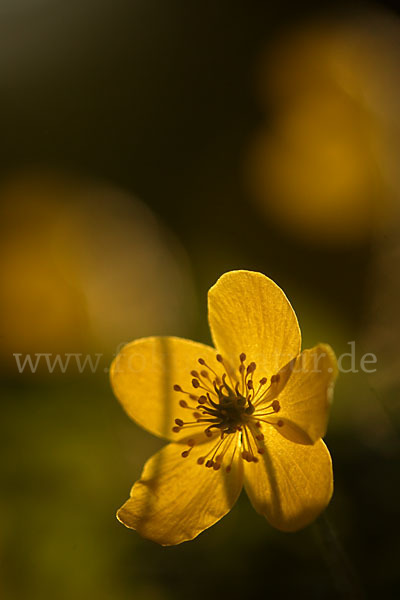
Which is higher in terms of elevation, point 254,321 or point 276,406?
point 254,321

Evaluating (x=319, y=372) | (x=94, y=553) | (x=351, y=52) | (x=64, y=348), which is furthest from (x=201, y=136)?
(x=319, y=372)

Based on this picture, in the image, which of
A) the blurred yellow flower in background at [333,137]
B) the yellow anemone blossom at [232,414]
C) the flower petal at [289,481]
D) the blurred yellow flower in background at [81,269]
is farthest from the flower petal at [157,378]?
the blurred yellow flower in background at [333,137]

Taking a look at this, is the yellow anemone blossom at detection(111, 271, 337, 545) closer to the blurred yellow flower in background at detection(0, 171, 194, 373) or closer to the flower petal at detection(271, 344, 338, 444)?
the flower petal at detection(271, 344, 338, 444)

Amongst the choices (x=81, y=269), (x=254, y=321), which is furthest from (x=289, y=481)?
(x=81, y=269)

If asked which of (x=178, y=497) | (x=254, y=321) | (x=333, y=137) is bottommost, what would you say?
(x=178, y=497)

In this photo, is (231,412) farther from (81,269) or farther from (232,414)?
(81,269)

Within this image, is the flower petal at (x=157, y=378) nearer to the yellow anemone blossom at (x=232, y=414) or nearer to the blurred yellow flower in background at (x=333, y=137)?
the yellow anemone blossom at (x=232, y=414)

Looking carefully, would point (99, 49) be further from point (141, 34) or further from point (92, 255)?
point (92, 255)
